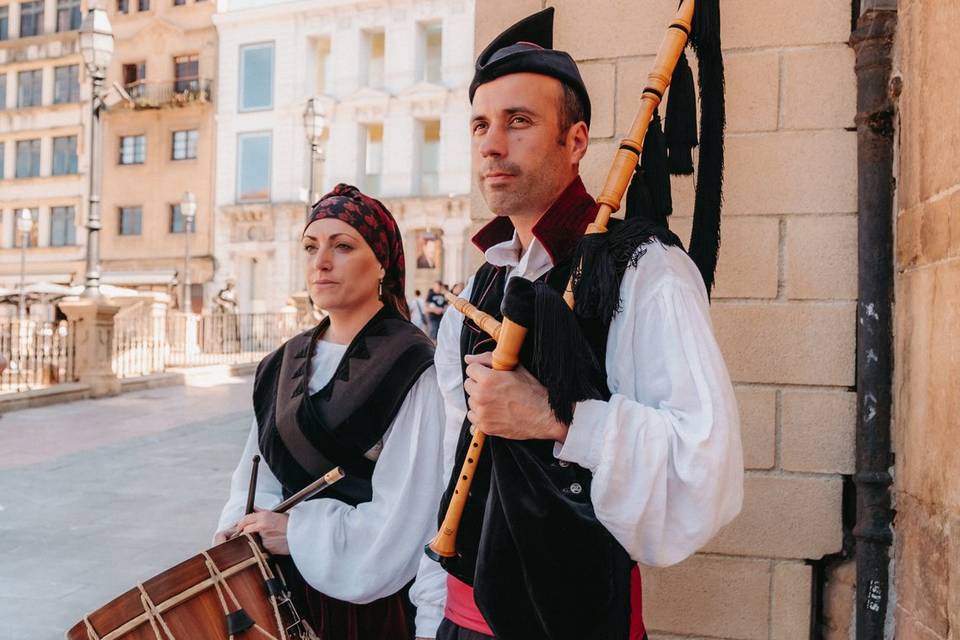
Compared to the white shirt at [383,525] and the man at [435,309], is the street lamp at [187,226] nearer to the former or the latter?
the man at [435,309]

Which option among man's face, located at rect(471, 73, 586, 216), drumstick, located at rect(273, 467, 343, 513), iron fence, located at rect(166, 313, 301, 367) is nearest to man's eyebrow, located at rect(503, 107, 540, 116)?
man's face, located at rect(471, 73, 586, 216)

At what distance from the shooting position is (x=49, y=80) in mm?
32750

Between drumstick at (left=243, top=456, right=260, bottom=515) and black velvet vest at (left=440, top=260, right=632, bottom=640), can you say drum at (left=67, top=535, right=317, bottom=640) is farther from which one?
black velvet vest at (left=440, top=260, right=632, bottom=640)

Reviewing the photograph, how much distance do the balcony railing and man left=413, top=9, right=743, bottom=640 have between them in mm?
31163

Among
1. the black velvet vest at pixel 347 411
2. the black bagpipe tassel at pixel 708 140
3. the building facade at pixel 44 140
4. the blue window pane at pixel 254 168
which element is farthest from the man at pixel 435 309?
the building facade at pixel 44 140

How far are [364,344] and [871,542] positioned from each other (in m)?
1.69

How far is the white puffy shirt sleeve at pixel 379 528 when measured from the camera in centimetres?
226

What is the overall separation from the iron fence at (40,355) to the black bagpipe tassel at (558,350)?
13029mm

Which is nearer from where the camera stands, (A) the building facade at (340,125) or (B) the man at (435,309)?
(B) the man at (435,309)

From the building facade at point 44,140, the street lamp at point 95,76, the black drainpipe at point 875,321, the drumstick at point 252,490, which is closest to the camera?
the drumstick at point 252,490

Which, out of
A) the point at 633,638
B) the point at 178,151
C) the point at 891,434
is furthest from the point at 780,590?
the point at 178,151

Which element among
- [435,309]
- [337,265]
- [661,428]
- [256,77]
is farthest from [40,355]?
[256,77]

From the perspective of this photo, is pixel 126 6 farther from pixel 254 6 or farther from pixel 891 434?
pixel 891 434

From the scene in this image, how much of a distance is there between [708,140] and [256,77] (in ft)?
101
